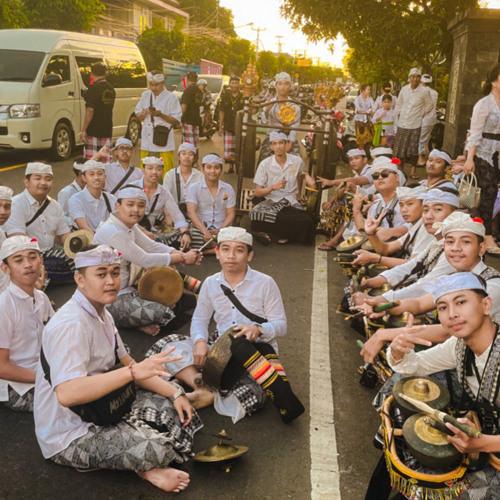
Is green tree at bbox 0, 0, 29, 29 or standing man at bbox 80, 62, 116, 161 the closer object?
standing man at bbox 80, 62, 116, 161

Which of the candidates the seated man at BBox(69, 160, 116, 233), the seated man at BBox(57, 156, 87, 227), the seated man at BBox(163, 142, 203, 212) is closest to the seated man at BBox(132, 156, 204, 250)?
Result: the seated man at BBox(69, 160, 116, 233)

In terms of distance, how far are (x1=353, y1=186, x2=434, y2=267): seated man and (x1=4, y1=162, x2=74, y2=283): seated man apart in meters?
3.30

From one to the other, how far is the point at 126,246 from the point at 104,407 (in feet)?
7.92

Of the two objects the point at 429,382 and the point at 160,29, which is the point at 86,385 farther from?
the point at 160,29

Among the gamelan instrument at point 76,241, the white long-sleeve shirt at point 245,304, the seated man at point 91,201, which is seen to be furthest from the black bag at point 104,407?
the seated man at point 91,201

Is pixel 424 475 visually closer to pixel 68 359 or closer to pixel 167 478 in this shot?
pixel 167 478

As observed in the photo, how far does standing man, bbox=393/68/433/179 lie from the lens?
12.5 metres

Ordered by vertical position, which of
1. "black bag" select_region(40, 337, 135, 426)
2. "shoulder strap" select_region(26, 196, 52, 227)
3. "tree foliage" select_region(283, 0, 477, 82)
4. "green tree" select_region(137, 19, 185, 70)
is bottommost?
"black bag" select_region(40, 337, 135, 426)

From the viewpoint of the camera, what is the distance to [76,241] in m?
6.29

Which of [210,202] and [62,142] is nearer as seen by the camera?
[210,202]

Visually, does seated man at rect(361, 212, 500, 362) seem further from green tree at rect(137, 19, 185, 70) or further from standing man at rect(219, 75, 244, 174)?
green tree at rect(137, 19, 185, 70)

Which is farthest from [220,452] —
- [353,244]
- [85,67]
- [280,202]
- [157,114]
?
[85,67]

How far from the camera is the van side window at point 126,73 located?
48.7 ft

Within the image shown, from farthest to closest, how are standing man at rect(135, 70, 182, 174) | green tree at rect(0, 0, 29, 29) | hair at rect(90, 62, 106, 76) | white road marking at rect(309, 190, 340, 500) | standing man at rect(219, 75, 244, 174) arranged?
green tree at rect(0, 0, 29, 29) → standing man at rect(219, 75, 244, 174) → hair at rect(90, 62, 106, 76) → standing man at rect(135, 70, 182, 174) → white road marking at rect(309, 190, 340, 500)
